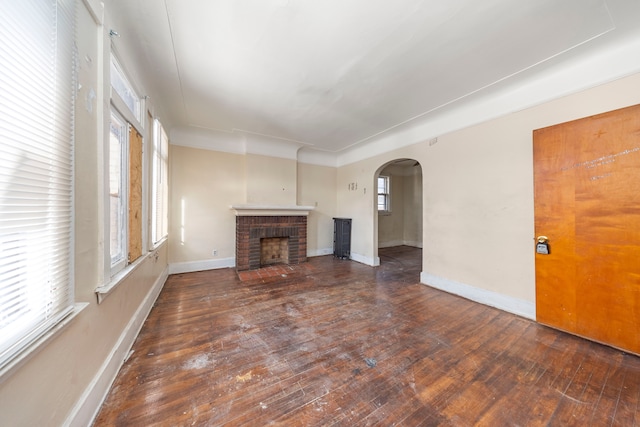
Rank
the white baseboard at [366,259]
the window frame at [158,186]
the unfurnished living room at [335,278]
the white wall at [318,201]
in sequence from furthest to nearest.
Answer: the white wall at [318,201] → the white baseboard at [366,259] → the window frame at [158,186] → the unfurnished living room at [335,278]

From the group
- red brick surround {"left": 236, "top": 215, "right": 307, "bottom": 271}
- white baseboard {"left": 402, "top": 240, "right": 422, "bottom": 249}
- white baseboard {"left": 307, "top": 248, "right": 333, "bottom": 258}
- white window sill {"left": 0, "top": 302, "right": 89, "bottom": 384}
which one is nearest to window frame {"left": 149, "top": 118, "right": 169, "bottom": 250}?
red brick surround {"left": 236, "top": 215, "right": 307, "bottom": 271}

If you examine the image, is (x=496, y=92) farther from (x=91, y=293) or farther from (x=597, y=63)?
(x=91, y=293)

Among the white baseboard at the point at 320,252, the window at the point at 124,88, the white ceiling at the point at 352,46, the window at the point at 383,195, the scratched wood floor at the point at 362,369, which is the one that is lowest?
the scratched wood floor at the point at 362,369

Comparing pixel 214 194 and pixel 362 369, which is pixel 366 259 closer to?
pixel 362 369

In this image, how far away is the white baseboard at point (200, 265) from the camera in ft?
14.1

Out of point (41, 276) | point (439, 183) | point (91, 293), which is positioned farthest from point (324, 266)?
point (41, 276)

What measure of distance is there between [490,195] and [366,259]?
2879mm

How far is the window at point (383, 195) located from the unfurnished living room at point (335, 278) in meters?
3.19

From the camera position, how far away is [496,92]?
114 inches

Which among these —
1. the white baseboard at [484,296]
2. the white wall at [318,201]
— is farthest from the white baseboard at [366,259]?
the white baseboard at [484,296]

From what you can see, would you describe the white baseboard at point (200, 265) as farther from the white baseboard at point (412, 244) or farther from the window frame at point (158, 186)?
the white baseboard at point (412, 244)

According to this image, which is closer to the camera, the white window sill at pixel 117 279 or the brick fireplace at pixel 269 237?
the white window sill at pixel 117 279

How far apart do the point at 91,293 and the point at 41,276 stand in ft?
1.65

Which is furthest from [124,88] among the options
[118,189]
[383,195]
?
[383,195]
